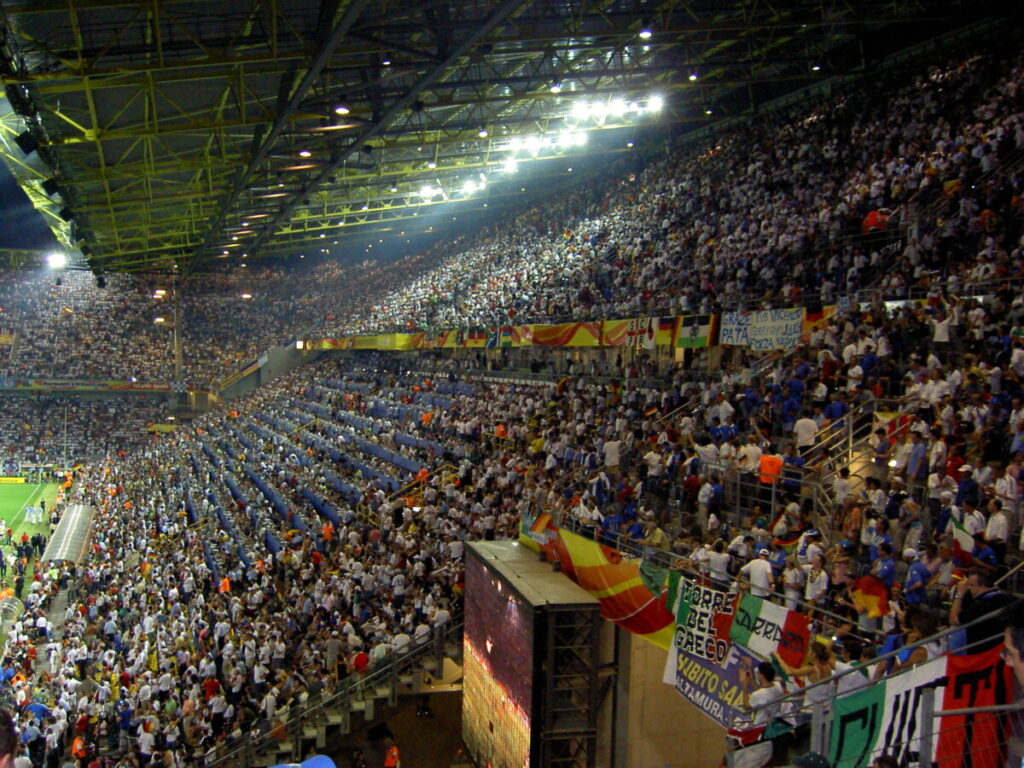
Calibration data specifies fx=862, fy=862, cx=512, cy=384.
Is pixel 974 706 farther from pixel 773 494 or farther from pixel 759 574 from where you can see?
pixel 773 494

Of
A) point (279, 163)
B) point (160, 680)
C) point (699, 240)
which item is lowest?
point (160, 680)

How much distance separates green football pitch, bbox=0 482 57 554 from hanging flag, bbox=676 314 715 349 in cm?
2504

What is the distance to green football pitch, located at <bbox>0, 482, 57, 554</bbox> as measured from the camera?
108ft

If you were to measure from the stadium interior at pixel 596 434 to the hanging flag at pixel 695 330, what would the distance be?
0.57 ft

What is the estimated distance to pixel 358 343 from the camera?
133 feet

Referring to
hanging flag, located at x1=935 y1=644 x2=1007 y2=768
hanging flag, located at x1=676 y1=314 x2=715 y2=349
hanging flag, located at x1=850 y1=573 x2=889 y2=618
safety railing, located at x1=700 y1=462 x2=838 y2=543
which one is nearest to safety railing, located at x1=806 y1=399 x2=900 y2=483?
safety railing, located at x1=700 y1=462 x2=838 y2=543

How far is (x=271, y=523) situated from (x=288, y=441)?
8.67 metres

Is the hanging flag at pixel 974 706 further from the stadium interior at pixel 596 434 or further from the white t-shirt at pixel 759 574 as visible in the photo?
the white t-shirt at pixel 759 574

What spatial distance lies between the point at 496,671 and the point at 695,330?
8.98 metres

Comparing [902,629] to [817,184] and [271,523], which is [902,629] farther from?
[271,523]

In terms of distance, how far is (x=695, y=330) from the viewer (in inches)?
690

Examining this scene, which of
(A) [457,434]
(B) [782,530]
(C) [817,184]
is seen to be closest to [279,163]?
(A) [457,434]

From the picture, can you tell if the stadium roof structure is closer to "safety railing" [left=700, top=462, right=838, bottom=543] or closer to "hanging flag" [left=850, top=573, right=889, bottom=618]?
"safety railing" [left=700, top=462, right=838, bottom=543]

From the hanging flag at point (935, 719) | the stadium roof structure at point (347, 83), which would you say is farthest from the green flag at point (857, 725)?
the stadium roof structure at point (347, 83)
